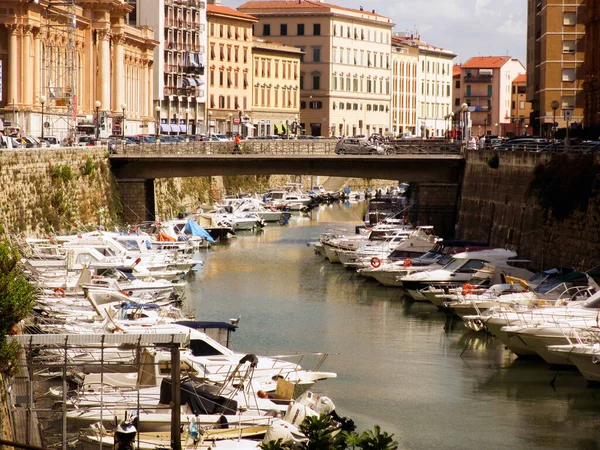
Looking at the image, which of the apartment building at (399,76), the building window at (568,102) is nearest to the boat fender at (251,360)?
the building window at (568,102)

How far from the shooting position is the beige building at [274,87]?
538 feet

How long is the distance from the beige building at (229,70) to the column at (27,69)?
5807cm

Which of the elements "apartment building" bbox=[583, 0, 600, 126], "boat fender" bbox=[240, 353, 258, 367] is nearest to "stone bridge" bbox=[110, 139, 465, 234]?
"apartment building" bbox=[583, 0, 600, 126]

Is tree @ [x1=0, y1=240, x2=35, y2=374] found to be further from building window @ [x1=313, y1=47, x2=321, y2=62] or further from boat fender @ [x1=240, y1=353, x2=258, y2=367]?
building window @ [x1=313, y1=47, x2=321, y2=62]

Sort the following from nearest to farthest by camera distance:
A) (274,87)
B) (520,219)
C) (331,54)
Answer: (520,219)
(274,87)
(331,54)

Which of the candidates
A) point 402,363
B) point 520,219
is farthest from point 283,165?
point 402,363

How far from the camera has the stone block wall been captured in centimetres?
5953

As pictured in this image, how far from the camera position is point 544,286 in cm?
4594

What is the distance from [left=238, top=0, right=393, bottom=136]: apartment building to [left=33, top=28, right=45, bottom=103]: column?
8048 centimetres

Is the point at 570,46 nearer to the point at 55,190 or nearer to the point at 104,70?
the point at 104,70

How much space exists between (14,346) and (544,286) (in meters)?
23.3

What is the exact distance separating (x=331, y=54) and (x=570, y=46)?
7815 cm

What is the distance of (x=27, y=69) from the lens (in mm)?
93625

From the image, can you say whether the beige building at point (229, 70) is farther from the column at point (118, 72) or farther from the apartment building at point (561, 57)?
the apartment building at point (561, 57)
